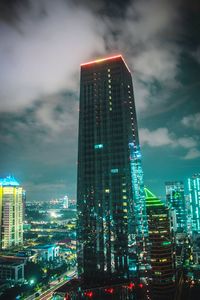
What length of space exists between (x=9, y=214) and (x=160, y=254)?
114426 millimetres

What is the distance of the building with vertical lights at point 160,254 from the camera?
281 feet

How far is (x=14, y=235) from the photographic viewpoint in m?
180

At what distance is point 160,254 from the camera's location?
89938 mm

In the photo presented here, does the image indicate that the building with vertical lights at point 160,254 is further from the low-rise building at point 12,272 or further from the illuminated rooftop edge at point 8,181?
the illuminated rooftop edge at point 8,181

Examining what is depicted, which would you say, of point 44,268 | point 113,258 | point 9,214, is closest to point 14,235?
point 9,214

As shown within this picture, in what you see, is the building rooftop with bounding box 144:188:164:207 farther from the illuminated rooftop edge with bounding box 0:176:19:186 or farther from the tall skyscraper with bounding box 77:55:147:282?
the illuminated rooftop edge with bounding box 0:176:19:186

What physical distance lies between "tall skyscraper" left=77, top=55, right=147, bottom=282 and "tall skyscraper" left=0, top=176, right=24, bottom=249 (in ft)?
323

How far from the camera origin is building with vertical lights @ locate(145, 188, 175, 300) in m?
85.7

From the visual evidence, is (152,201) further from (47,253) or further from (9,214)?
(9,214)

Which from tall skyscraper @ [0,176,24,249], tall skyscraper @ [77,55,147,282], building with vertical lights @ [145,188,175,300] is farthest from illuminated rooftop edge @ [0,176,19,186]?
building with vertical lights @ [145,188,175,300]

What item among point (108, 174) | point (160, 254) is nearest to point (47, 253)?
point (160, 254)

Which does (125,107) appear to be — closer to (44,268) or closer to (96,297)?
(96,297)

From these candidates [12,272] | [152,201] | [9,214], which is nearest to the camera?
[152,201]

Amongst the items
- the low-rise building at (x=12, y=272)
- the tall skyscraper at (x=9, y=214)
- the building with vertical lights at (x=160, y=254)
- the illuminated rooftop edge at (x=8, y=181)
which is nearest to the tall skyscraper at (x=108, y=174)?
the building with vertical lights at (x=160, y=254)
